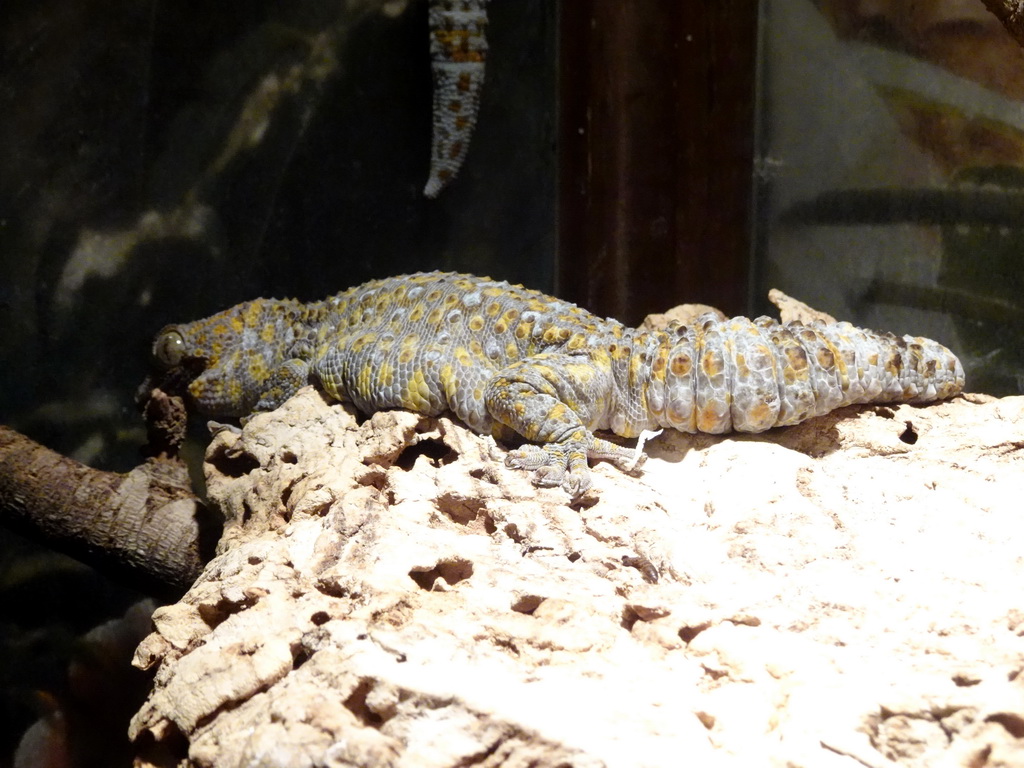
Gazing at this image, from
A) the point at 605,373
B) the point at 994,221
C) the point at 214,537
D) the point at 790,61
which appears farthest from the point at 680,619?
the point at 790,61

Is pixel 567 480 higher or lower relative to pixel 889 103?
lower

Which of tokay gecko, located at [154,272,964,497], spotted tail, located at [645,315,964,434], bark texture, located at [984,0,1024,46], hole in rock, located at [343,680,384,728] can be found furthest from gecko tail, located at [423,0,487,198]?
hole in rock, located at [343,680,384,728]

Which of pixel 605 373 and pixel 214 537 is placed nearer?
pixel 605 373

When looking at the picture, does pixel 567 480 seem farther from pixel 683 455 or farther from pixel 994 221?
pixel 994 221

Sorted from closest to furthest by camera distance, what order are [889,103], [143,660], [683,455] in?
[143,660]
[683,455]
[889,103]

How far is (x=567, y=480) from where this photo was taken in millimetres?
2646

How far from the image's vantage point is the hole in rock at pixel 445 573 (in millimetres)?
2162

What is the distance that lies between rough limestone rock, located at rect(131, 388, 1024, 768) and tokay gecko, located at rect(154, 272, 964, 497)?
4.1 inches

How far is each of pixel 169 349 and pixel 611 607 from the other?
7.83ft

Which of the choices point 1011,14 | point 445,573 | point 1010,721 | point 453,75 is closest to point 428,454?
point 445,573

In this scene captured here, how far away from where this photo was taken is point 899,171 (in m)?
3.76

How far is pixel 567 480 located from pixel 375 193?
216cm

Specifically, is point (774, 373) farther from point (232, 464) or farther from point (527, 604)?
point (232, 464)

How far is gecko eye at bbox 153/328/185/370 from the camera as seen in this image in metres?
3.70
